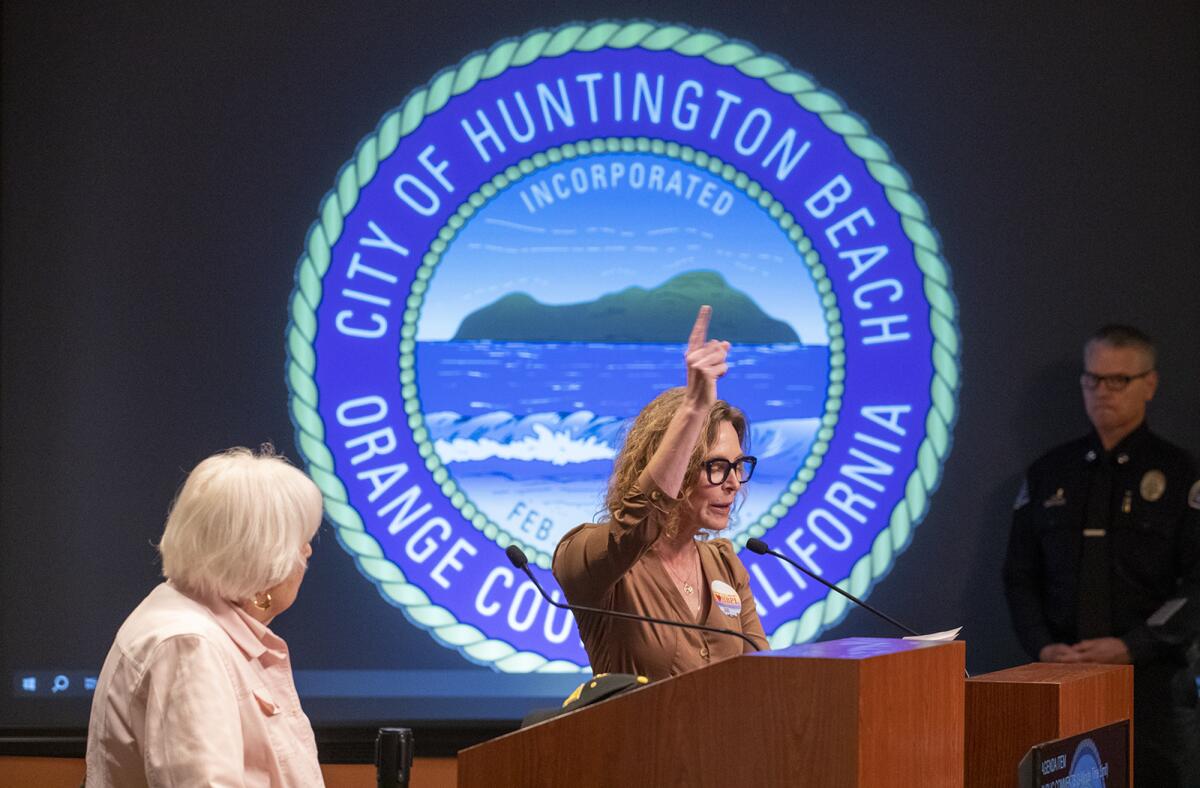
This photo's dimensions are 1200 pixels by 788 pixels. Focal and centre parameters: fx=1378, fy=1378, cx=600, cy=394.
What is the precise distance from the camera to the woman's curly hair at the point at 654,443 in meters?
2.55

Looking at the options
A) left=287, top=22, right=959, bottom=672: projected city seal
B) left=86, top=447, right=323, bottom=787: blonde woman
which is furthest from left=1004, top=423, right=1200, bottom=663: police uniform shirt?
left=86, top=447, right=323, bottom=787: blonde woman

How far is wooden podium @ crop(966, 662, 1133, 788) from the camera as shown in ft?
6.81

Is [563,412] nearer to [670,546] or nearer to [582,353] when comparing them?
[582,353]

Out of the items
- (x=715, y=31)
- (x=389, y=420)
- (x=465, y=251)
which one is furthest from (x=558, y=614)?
(x=715, y=31)

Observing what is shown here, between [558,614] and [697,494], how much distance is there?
171 cm

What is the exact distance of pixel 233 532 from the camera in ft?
6.31

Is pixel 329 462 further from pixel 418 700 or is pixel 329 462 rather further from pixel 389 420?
pixel 418 700

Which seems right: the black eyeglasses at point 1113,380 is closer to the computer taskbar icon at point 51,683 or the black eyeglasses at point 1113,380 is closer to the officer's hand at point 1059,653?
the officer's hand at point 1059,653

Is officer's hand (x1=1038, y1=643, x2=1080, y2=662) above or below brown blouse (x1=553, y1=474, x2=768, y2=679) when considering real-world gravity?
below

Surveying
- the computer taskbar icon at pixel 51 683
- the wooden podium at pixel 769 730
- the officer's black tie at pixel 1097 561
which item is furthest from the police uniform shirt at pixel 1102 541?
the computer taskbar icon at pixel 51 683

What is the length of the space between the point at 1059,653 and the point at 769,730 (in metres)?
2.53

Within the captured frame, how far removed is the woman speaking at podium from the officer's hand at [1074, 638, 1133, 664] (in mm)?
1582

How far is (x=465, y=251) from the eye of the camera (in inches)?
167

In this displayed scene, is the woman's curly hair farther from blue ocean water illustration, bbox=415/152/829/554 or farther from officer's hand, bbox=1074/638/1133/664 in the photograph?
officer's hand, bbox=1074/638/1133/664
